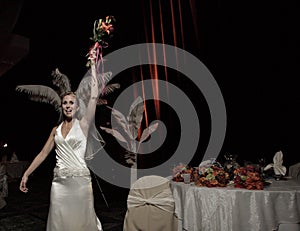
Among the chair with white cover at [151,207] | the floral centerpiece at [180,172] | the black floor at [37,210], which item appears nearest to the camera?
the chair with white cover at [151,207]

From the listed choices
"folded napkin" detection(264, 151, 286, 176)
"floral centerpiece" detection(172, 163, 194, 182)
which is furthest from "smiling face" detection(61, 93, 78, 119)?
"folded napkin" detection(264, 151, 286, 176)

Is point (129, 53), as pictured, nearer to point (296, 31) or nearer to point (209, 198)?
point (296, 31)

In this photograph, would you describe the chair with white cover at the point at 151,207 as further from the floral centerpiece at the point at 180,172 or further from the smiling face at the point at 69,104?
the smiling face at the point at 69,104

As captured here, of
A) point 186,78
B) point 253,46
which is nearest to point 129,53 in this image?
point 186,78

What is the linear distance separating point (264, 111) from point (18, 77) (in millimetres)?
10385

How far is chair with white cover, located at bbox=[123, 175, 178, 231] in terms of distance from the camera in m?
3.40

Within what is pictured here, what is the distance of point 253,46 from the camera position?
732cm

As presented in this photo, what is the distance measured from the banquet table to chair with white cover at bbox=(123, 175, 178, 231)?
21 cm

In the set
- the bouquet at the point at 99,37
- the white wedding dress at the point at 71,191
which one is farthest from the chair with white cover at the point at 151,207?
the bouquet at the point at 99,37

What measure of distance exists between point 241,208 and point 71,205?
176 centimetres

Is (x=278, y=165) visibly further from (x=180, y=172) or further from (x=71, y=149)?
(x=71, y=149)

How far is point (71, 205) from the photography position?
2.70 metres

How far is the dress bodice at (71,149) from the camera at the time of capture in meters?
2.77

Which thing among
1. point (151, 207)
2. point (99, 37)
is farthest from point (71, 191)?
point (99, 37)
